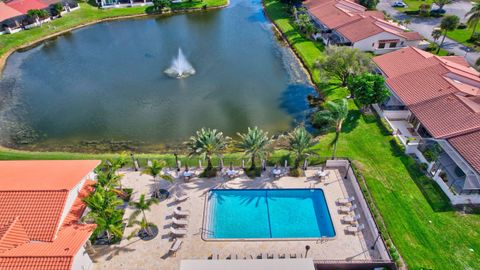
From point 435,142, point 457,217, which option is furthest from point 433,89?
point 457,217

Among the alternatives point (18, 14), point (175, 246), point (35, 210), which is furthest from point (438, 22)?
point (18, 14)

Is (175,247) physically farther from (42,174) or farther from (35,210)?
(42,174)

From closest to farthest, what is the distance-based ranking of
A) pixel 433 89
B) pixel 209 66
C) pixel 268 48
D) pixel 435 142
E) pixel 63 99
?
pixel 435 142
pixel 433 89
pixel 63 99
pixel 209 66
pixel 268 48

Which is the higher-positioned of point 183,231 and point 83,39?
point 83,39

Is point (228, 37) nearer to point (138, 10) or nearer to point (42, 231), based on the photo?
point (138, 10)

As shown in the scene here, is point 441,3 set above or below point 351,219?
above

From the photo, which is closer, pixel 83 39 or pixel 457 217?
pixel 457 217

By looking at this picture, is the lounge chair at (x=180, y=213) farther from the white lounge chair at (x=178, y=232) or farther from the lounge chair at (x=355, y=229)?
the lounge chair at (x=355, y=229)

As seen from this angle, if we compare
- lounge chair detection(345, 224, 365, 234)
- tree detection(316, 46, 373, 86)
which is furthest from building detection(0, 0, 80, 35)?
lounge chair detection(345, 224, 365, 234)
